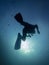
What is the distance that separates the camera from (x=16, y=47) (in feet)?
18.9

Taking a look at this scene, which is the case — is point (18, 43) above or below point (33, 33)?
below

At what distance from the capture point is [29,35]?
227 inches

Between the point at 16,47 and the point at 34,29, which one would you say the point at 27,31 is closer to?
the point at 34,29

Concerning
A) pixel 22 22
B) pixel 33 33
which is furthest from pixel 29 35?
pixel 22 22

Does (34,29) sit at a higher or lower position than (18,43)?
higher

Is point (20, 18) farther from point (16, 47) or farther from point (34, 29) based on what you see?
point (16, 47)

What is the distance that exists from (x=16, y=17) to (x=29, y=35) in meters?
0.85

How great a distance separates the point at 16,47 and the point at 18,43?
165 mm

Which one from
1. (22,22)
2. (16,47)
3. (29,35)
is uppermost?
(22,22)

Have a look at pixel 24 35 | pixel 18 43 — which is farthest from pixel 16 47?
pixel 24 35

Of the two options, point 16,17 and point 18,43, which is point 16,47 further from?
point 16,17

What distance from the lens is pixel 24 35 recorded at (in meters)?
5.82

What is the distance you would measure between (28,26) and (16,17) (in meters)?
0.55

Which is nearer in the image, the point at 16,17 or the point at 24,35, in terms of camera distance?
the point at 16,17
